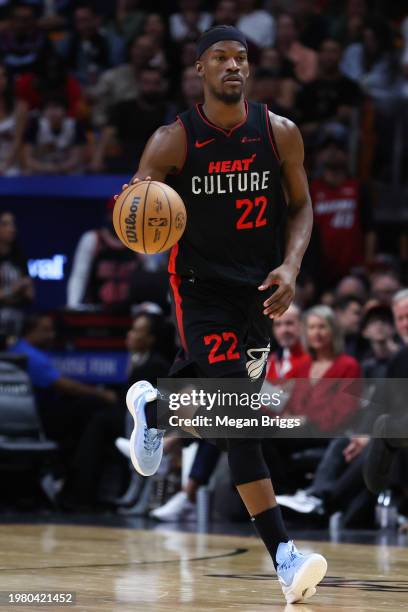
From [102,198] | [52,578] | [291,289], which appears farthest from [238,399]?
[102,198]

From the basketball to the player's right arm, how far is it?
17cm

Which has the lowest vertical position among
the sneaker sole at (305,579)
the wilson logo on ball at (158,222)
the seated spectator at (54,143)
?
the sneaker sole at (305,579)

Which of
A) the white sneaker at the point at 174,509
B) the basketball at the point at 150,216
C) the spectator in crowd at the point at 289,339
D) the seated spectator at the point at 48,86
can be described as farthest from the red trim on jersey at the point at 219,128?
the seated spectator at the point at 48,86

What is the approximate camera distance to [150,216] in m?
5.09

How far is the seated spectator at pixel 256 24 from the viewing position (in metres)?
14.5

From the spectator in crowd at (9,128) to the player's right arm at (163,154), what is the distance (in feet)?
24.8

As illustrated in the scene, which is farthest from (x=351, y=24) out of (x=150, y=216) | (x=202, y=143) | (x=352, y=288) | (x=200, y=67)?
(x=150, y=216)

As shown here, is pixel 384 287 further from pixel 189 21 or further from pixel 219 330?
pixel 219 330

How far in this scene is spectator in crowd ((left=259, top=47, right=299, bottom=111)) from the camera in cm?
1314

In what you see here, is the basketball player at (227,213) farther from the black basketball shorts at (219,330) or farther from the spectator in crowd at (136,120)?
the spectator in crowd at (136,120)

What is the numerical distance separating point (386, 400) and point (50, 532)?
7.73 feet

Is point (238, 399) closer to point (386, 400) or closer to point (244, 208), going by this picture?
point (244, 208)

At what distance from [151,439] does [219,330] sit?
0.62m

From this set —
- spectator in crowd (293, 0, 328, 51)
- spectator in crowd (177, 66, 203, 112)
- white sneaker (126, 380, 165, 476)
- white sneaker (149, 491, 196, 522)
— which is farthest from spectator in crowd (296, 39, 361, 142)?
white sneaker (126, 380, 165, 476)
